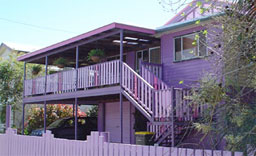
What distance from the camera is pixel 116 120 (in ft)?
62.5

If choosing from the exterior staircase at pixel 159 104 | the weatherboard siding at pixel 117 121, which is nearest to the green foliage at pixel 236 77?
the exterior staircase at pixel 159 104

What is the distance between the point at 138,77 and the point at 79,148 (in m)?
5.63

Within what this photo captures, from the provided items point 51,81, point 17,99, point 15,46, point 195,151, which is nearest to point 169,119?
point 195,151

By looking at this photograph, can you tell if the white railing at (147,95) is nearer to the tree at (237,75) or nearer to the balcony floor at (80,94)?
the balcony floor at (80,94)

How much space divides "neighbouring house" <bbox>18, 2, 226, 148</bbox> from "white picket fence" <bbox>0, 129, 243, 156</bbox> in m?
3.78

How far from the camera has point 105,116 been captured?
65.6ft

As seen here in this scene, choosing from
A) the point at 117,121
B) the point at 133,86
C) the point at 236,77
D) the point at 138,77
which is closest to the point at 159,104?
the point at 138,77

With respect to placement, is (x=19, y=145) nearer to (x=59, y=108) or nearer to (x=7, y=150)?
(x=7, y=150)

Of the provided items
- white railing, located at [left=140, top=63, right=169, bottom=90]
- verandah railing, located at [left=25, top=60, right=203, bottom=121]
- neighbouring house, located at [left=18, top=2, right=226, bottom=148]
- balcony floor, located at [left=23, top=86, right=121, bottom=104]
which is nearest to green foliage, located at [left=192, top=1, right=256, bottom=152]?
verandah railing, located at [left=25, top=60, right=203, bottom=121]

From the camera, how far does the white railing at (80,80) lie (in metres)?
14.4

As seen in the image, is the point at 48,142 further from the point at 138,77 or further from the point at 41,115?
the point at 41,115

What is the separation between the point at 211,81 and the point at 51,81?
1477 centimetres

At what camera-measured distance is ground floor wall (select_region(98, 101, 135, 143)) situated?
17750mm

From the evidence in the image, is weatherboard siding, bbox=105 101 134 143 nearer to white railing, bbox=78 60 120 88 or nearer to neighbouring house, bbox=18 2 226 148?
neighbouring house, bbox=18 2 226 148
